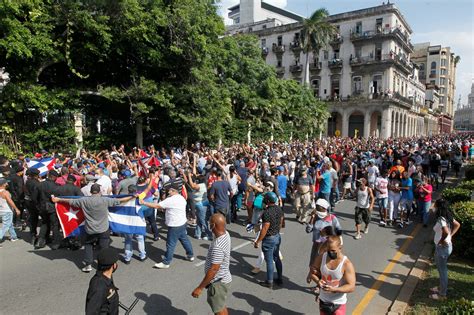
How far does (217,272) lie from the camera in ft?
14.1

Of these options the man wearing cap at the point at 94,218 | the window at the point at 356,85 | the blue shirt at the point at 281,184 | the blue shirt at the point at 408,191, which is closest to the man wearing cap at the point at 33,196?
the man wearing cap at the point at 94,218

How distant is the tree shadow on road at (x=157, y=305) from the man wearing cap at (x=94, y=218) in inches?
57.2

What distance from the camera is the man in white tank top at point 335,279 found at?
12.8ft

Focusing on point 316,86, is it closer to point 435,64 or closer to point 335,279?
point 335,279

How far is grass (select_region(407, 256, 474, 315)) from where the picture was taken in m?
5.35

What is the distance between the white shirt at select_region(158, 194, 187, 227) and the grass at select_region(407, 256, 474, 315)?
4.16m

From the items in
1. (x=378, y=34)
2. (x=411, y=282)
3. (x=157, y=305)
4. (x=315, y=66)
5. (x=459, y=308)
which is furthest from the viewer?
(x=315, y=66)

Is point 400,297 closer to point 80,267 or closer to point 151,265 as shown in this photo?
point 151,265

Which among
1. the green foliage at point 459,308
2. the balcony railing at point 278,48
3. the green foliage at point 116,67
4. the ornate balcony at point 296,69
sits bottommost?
the green foliage at point 459,308

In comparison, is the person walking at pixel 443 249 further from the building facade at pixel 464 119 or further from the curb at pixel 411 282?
the building facade at pixel 464 119

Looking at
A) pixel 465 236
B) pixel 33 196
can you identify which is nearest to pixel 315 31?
pixel 465 236

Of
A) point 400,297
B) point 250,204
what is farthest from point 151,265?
point 400,297

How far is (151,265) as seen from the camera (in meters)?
7.00

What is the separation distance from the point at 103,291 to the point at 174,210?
3.29 m
